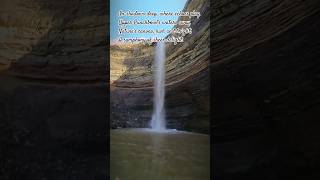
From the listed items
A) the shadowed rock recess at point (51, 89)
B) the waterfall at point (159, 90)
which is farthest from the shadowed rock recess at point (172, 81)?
the shadowed rock recess at point (51, 89)

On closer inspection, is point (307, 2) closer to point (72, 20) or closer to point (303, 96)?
point (303, 96)

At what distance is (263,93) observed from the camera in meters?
3.71

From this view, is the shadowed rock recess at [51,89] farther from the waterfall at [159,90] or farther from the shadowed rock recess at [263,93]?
the shadowed rock recess at [263,93]

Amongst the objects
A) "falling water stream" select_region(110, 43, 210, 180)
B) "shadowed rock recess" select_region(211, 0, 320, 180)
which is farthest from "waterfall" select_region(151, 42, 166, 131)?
"shadowed rock recess" select_region(211, 0, 320, 180)

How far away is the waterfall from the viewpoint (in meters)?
3.73

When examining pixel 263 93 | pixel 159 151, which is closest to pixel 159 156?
pixel 159 151

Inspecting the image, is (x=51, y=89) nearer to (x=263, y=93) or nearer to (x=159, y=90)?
(x=159, y=90)

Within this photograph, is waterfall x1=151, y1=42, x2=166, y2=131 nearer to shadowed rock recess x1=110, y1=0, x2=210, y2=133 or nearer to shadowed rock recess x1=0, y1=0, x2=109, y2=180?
shadowed rock recess x1=110, y1=0, x2=210, y2=133

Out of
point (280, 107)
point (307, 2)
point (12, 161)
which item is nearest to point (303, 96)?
point (280, 107)

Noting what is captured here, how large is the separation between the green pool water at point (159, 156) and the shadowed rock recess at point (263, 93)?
0.15m

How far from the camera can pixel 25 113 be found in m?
3.74

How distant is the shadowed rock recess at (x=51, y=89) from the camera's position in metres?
3.72

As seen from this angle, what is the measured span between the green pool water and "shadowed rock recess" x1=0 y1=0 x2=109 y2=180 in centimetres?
16

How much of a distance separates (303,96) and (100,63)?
6.09 feet
